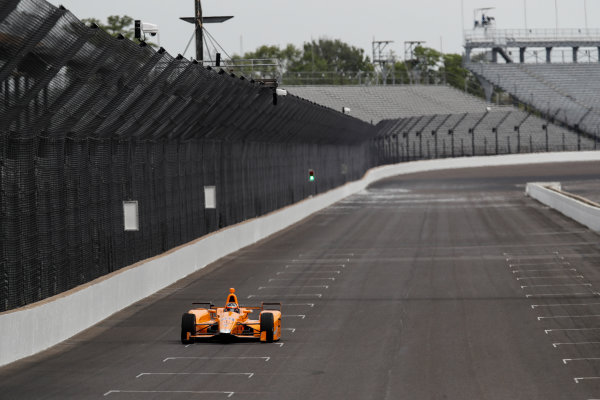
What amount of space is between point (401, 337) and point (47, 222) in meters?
5.89

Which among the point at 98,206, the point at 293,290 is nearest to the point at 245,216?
the point at 293,290

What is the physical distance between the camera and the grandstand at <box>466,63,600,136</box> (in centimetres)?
10375

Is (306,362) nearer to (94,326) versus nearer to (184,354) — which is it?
(184,354)

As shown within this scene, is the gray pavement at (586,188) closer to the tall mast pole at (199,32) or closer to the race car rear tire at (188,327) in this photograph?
the tall mast pole at (199,32)

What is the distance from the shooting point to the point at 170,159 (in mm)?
24828

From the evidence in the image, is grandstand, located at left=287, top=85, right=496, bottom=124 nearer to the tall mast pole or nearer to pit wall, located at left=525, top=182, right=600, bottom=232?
pit wall, located at left=525, top=182, right=600, bottom=232

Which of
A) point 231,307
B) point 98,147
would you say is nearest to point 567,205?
point 98,147

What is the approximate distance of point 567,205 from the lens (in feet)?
141

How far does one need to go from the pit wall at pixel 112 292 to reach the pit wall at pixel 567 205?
11.2 metres

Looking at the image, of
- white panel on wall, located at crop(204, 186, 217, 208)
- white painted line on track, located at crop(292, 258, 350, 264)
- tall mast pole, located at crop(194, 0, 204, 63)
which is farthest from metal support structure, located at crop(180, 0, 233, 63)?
white painted line on track, located at crop(292, 258, 350, 264)

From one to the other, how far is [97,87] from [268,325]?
180 inches

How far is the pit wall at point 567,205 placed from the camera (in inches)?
1435

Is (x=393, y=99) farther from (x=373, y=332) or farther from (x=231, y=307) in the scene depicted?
(x=231, y=307)

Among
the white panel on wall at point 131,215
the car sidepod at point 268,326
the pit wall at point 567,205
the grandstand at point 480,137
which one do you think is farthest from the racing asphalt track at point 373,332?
the grandstand at point 480,137
